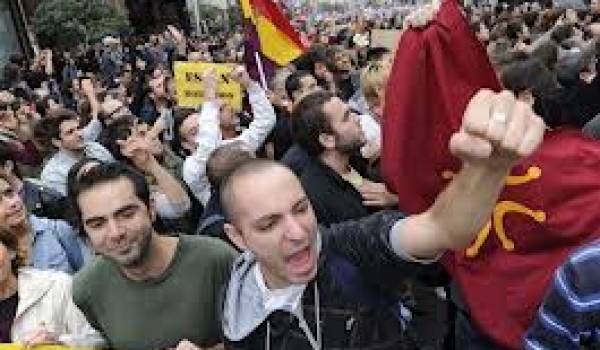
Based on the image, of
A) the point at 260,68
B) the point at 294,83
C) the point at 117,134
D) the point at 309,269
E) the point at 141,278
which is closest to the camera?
the point at 309,269

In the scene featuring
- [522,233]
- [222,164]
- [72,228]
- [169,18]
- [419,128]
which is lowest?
[169,18]

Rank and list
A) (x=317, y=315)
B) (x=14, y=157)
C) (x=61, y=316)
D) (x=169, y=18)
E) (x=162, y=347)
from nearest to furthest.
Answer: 1. (x=317, y=315)
2. (x=162, y=347)
3. (x=61, y=316)
4. (x=14, y=157)
5. (x=169, y=18)

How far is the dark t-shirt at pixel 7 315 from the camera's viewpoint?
297 centimetres

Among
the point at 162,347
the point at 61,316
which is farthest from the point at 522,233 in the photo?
the point at 61,316

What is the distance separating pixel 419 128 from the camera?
2.38m

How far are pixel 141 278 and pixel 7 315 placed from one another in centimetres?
55

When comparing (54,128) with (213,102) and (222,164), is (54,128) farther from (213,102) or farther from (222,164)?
(222,164)

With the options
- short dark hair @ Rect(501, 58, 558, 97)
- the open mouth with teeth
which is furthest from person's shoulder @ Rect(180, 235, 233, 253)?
short dark hair @ Rect(501, 58, 558, 97)

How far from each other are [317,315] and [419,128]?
60cm

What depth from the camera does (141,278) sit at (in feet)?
9.15

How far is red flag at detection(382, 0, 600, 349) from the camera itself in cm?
233

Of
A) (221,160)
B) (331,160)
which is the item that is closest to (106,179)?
(221,160)

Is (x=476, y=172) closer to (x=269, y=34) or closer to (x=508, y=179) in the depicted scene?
(x=508, y=179)

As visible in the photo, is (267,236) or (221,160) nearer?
(267,236)
